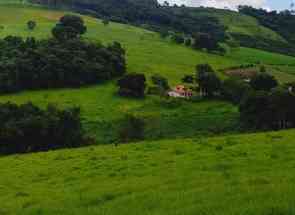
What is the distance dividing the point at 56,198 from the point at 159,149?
1029 centimetres

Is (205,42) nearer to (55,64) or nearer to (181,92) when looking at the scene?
(181,92)

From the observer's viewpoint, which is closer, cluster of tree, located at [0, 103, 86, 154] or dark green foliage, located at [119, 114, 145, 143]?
cluster of tree, located at [0, 103, 86, 154]

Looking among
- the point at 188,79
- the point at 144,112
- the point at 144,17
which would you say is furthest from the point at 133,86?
the point at 144,17

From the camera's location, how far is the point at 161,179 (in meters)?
17.1

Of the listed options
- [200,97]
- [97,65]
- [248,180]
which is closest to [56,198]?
[248,180]

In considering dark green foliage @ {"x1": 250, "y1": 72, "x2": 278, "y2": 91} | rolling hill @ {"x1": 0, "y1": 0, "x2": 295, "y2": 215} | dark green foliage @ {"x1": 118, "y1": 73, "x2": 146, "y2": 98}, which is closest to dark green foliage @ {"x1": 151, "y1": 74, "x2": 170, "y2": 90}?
dark green foliage @ {"x1": 118, "y1": 73, "x2": 146, "y2": 98}

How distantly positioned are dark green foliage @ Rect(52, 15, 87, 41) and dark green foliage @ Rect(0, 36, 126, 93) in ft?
29.9

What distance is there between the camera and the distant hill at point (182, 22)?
15812cm

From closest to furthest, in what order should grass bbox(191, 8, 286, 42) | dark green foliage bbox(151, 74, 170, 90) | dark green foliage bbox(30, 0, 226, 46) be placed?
dark green foliage bbox(151, 74, 170, 90), dark green foliage bbox(30, 0, 226, 46), grass bbox(191, 8, 286, 42)

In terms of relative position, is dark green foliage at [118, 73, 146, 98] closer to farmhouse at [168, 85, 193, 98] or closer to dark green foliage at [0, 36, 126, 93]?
farmhouse at [168, 85, 193, 98]

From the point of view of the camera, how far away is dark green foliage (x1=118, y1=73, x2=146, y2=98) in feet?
254

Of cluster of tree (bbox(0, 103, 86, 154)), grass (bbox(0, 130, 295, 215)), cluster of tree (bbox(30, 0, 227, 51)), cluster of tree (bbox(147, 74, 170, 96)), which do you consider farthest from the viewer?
cluster of tree (bbox(30, 0, 227, 51))

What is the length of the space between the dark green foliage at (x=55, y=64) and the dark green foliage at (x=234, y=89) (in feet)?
67.5

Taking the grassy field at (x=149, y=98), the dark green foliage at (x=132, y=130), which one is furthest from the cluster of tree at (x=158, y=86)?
the dark green foliage at (x=132, y=130)
